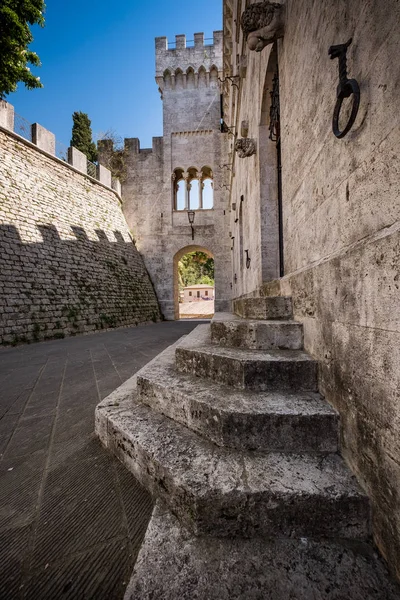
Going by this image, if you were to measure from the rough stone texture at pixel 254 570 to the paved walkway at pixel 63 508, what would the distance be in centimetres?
14

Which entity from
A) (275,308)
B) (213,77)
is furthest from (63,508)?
(213,77)

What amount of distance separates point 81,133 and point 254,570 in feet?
73.7

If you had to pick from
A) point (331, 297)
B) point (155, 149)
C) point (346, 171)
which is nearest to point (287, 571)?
point (331, 297)

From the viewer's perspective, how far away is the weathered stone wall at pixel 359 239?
0.93 m

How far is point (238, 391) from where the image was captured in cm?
154

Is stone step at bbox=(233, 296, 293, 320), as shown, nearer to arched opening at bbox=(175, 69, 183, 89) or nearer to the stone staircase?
the stone staircase

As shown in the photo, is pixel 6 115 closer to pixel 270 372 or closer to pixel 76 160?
pixel 76 160

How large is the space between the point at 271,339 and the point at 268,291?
45.2 inches

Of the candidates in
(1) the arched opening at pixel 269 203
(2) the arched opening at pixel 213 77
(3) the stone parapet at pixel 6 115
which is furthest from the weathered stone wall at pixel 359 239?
(2) the arched opening at pixel 213 77

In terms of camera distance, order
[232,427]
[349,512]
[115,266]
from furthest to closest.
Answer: [115,266]
[232,427]
[349,512]

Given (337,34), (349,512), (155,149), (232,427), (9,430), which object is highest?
(155,149)

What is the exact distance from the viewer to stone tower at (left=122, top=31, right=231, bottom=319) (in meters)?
13.9

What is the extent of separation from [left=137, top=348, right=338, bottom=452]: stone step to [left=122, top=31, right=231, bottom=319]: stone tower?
1247 centimetres

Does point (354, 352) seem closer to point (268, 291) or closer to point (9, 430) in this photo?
point (268, 291)
